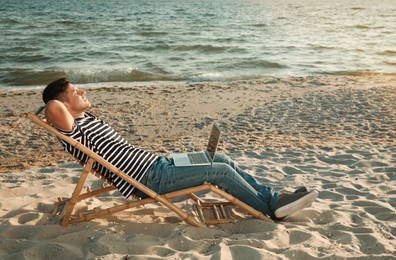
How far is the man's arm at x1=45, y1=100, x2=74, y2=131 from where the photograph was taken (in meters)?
3.49

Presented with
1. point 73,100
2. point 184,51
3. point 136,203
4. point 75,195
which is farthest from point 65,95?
point 184,51

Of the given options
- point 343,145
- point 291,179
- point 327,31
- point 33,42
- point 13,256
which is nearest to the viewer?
point 13,256

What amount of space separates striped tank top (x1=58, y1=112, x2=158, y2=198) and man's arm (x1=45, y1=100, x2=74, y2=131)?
125mm

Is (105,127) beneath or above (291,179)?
above

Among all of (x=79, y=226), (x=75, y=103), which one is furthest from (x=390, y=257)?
(x=75, y=103)

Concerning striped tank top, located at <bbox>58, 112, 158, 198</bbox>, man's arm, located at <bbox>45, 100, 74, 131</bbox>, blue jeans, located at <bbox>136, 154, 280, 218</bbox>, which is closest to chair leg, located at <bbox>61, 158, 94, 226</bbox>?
striped tank top, located at <bbox>58, 112, 158, 198</bbox>

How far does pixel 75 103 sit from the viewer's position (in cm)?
369

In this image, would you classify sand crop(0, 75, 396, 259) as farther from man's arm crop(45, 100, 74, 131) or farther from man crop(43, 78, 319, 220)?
man's arm crop(45, 100, 74, 131)

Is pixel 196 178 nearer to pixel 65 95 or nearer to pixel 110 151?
pixel 110 151

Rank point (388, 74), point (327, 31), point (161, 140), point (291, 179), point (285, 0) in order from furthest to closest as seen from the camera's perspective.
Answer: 1. point (285, 0)
2. point (327, 31)
3. point (388, 74)
4. point (161, 140)
5. point (291, 179)

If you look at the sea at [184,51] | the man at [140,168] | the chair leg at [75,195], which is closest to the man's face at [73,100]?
the man at [140,168]

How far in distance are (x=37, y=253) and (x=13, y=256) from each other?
0.16m

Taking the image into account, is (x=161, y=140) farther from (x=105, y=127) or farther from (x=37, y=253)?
(x=37, y=253)

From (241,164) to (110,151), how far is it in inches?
95.4
